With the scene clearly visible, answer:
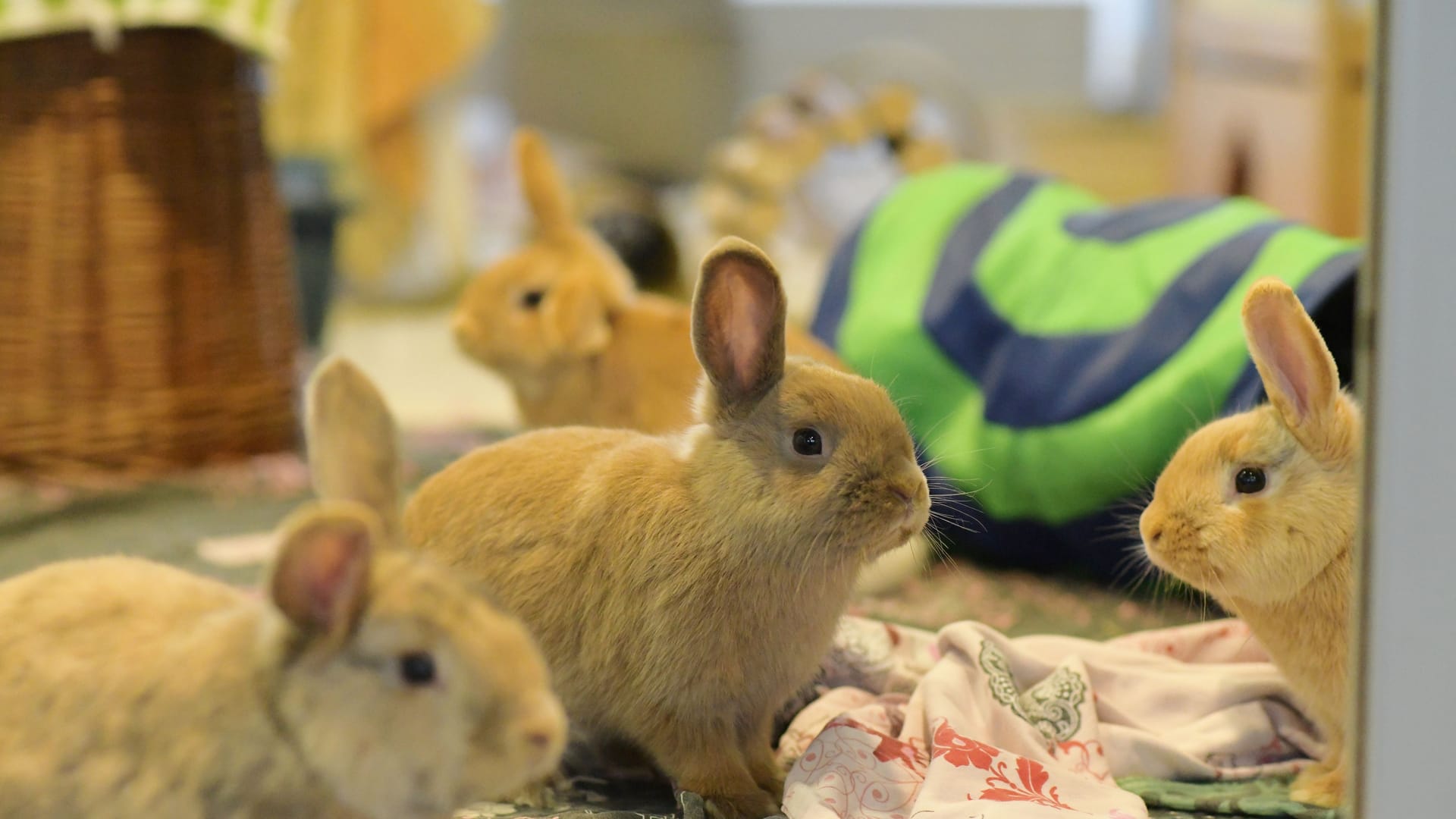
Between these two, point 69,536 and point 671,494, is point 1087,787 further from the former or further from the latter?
point 69,536

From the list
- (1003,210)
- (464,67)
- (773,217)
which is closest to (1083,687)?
(1003,210)

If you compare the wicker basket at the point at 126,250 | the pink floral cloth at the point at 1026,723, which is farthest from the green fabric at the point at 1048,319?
the wicker basket at the point at 126,250

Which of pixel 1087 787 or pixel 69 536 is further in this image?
pixel 69 536

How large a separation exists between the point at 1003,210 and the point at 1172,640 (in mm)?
829

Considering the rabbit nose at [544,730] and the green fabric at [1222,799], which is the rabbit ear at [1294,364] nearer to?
the green fabric at [1222,799]

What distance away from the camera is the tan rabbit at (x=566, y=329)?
174cm

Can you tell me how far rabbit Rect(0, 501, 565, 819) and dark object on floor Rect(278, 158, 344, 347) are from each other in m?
2.37

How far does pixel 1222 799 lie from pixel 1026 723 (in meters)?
0.15

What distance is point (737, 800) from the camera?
99cm

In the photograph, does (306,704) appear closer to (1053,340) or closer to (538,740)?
(538,740)

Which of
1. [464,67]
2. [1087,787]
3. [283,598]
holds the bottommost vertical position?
[1087,787]

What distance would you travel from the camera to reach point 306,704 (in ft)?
2.31

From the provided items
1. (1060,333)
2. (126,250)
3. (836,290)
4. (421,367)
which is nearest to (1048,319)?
(1060,333)

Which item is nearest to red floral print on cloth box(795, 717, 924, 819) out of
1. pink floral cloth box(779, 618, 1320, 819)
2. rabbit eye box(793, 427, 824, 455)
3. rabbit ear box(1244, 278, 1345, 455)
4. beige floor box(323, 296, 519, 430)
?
pink floral cloth box(779, 618, 1320, 819)
